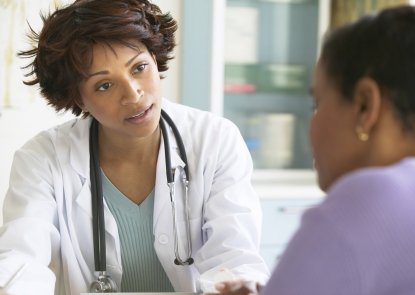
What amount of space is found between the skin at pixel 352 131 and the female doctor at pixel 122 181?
69 cm

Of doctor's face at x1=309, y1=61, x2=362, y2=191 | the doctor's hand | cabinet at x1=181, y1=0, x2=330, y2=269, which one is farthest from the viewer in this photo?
cabinet at x1=181, y1=0, x2=330, y2=269

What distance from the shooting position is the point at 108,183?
1.67m

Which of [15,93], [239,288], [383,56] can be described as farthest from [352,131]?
[15,93]

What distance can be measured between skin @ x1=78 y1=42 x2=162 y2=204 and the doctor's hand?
625 mm

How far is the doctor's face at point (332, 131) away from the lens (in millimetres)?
773

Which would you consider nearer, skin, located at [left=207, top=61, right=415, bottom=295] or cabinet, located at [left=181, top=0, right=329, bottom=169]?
skin, located at [left=207, top=61, right=415, bottom=295]

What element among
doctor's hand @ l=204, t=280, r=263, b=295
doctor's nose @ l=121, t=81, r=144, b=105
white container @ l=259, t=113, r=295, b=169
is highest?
doctor's nose @ l=121, t=81, r=144, b=105

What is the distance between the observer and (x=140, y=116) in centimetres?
157

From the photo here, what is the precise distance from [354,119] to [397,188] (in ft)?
0.42

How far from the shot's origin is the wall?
9.04ft

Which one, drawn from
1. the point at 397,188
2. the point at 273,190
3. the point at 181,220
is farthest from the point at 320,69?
the point at 273,190

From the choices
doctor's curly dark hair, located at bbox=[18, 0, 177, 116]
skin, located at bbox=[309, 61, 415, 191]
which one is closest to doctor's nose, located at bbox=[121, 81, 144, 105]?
doctor's curly dark hair, located at bbox=[18, 0, 177, 116]

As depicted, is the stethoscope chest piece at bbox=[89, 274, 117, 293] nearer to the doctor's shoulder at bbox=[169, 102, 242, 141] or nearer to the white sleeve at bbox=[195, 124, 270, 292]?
the white sleeve at bbox=[195, 124, 270, 292]

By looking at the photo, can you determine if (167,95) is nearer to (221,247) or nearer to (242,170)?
(242,170)
